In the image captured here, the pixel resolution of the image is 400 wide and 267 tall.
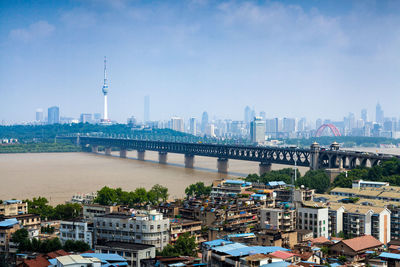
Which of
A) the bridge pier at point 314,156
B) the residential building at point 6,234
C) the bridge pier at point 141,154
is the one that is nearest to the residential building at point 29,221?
the residential building at point 6,234

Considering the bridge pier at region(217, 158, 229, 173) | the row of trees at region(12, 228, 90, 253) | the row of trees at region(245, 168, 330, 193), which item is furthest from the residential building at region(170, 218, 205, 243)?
the bridge pier at region(217, 158, 229, 173)

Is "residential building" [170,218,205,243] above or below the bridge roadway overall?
below

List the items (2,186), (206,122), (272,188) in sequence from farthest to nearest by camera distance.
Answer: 1. (206,122)
2. (2,186)
3. (272,188)

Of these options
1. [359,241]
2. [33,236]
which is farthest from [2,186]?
[359,241]

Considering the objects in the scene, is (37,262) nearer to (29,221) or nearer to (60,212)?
(29,221)

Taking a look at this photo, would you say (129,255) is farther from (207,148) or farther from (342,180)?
(207,148)

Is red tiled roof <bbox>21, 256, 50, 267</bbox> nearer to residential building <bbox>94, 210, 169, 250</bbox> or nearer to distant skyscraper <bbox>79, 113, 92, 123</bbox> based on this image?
residential building <bbox>94, 210, 169, 250</bbox>

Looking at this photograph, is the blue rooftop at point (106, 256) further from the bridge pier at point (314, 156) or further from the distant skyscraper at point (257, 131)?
the distant skyscraper at point (257, 131)
